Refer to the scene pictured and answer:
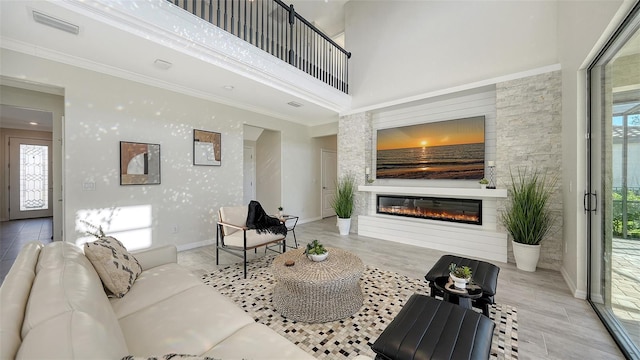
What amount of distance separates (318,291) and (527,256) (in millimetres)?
2936

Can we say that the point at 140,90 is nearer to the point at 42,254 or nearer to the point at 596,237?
the point at 42,254

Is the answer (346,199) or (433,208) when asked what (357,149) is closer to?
(346,199)

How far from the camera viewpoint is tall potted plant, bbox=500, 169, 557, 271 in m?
3.12

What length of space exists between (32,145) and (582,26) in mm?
11775

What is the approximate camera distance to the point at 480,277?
1964 mm

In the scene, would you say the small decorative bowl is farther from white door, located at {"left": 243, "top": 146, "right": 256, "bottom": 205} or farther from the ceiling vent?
white door, located at {"left": 243, "top": 146, "right": 256, "bottom": 205}

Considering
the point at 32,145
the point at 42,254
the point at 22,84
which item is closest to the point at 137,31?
the point at 22,84

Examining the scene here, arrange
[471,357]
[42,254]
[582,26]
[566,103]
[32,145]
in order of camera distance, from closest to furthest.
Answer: [471,357] → [42,254] → [582,26] → [566,103] → [32,145]

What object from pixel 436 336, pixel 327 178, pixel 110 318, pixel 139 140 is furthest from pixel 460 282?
pixel 327 178

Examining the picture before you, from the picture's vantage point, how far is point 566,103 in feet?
9.46

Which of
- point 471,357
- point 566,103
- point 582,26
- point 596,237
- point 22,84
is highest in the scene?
point 582,26

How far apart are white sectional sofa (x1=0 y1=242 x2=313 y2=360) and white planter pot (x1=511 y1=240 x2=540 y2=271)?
3446 mm

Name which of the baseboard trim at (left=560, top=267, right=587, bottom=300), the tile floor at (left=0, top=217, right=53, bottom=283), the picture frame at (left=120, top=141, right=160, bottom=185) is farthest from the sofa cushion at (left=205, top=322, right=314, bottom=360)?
the tile floor at (left=0, top=217, right=53, bottom=283)

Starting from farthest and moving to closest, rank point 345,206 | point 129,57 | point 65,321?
point 345,206 → point 129,57 → point 65,321
